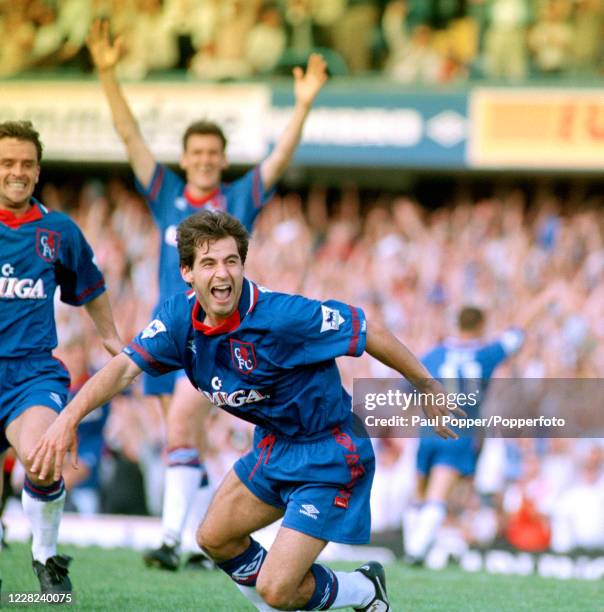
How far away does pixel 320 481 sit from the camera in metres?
5.58

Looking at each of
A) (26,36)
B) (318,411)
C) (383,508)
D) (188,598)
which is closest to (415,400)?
(318,411)

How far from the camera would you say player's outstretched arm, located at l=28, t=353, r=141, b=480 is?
527cm

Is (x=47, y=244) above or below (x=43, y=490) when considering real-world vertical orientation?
above

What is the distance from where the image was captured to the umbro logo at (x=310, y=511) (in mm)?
5508

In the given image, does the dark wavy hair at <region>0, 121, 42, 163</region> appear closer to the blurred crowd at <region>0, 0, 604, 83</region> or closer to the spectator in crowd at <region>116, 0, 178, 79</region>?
the blurred crowd at <region>0, 0, 604, 83</region>

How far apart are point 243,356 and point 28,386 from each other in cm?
142

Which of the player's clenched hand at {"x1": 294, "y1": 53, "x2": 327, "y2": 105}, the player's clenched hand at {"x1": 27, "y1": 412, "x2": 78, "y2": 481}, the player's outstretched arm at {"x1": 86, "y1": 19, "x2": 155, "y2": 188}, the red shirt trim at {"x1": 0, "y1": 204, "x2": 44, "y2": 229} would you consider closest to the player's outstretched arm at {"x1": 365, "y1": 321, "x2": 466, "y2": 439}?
the player's clenched hand at {"x1": 27, "y1": 412, "x2": 78, "y2": 481}

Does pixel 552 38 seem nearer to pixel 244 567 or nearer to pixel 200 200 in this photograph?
pixel 200 200

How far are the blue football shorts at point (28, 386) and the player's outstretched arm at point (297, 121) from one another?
221cm

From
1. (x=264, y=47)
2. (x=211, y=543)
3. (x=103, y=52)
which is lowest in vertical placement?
(x=211, y=543)

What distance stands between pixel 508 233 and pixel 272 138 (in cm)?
391

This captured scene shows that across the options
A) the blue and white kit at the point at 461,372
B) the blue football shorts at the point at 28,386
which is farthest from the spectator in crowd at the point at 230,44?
the blue football shorts at the point at 28,386

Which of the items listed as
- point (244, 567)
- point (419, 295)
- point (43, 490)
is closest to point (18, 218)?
point (43, 490)

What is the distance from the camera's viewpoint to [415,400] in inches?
262
